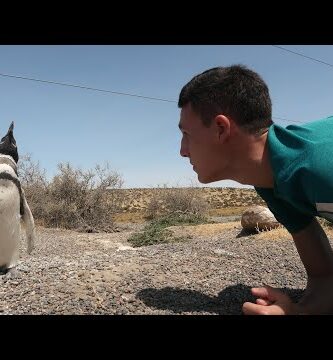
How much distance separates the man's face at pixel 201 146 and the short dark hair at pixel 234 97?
0.12 ft

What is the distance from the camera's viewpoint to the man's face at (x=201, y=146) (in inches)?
73.5

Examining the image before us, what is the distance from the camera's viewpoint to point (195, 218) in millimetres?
16781

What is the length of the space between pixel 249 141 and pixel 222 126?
0.14 meters

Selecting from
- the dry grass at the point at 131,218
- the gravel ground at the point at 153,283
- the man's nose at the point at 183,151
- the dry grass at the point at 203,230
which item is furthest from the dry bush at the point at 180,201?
the man's nose at the point at 183,151

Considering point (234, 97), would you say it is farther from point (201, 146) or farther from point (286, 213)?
point (286, 213)

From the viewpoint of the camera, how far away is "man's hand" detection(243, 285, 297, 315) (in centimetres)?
172

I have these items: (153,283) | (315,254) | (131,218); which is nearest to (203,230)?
(153,283)

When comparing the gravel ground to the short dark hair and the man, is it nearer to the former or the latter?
Answer: the man

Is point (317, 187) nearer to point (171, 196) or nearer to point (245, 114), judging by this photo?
point (245, 114)

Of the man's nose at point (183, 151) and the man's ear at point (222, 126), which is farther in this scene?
the man's nose at point (183, 151)

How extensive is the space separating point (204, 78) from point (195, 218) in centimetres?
1501

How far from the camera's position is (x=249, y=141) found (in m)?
1.85

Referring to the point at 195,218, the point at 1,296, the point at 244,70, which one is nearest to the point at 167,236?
the point at 195,218

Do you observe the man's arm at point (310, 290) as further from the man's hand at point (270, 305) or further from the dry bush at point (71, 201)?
the dry bush at point (71, 201)
